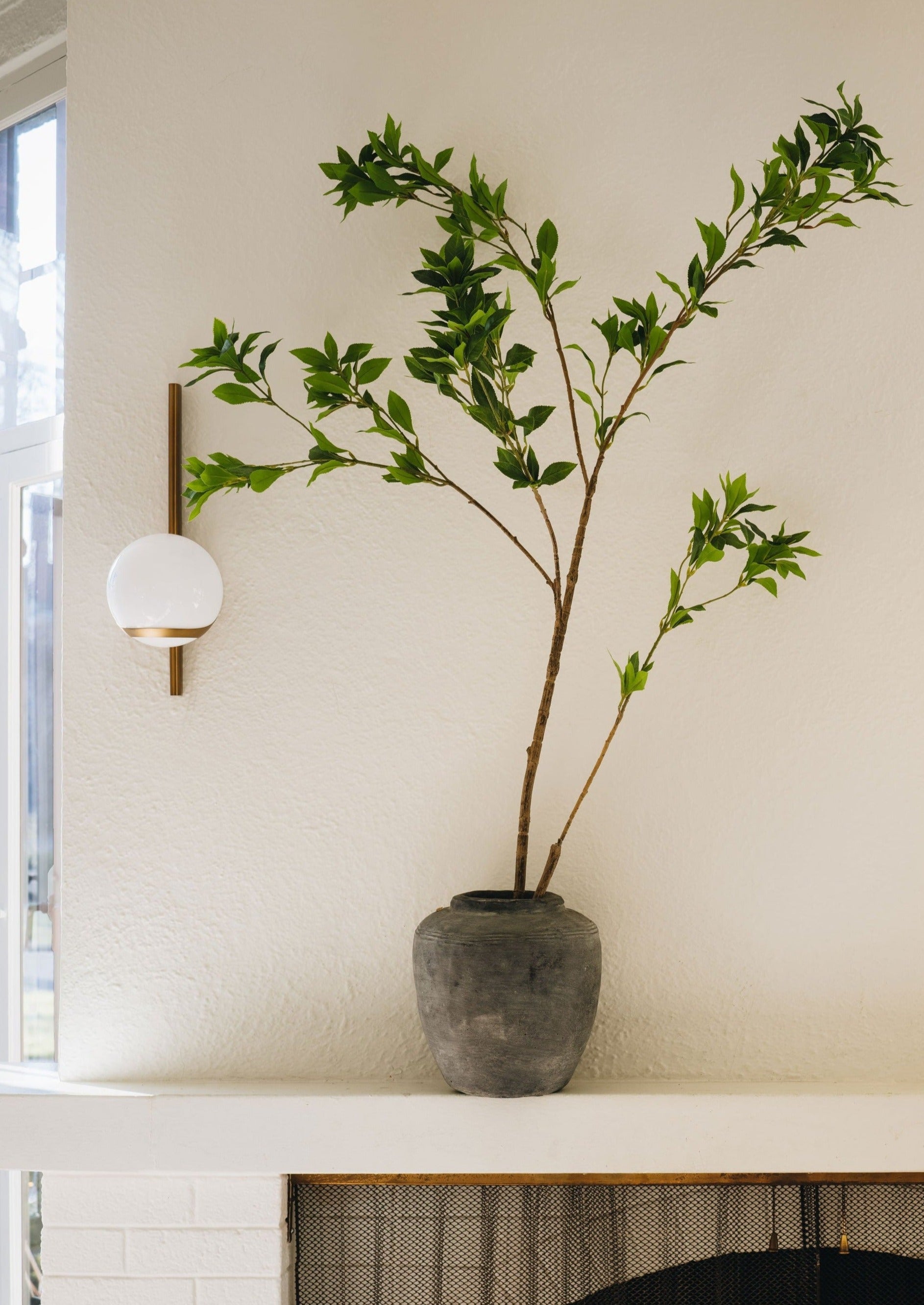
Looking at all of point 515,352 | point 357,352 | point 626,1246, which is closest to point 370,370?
point 357,352

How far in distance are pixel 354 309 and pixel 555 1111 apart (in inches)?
46.9

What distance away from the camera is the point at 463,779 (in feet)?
4.70

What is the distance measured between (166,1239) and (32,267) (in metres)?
1.73

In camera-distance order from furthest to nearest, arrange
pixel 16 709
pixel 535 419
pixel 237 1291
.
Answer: pixel 16 709 → pixel 237 1291 → pixel 535 419

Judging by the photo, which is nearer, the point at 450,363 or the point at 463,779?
the point at 450,363

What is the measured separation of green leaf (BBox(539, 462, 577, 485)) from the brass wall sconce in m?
0.52

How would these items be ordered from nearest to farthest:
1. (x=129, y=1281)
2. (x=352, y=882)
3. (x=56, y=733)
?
(x=129, y=1281)
(x=352, y=882)
(x=56, y=733)

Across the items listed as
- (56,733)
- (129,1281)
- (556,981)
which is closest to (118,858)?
(56,733)

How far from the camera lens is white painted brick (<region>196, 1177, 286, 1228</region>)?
A: 1.30m

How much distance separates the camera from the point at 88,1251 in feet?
4.32

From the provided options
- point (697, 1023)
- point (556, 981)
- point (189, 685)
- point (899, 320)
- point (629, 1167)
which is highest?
point (899, 320)

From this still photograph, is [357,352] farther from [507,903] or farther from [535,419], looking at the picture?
[507,903]

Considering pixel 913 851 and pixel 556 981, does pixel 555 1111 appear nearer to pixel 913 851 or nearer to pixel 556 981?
pixel 556 981

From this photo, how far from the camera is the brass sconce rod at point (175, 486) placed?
57.0 inches
